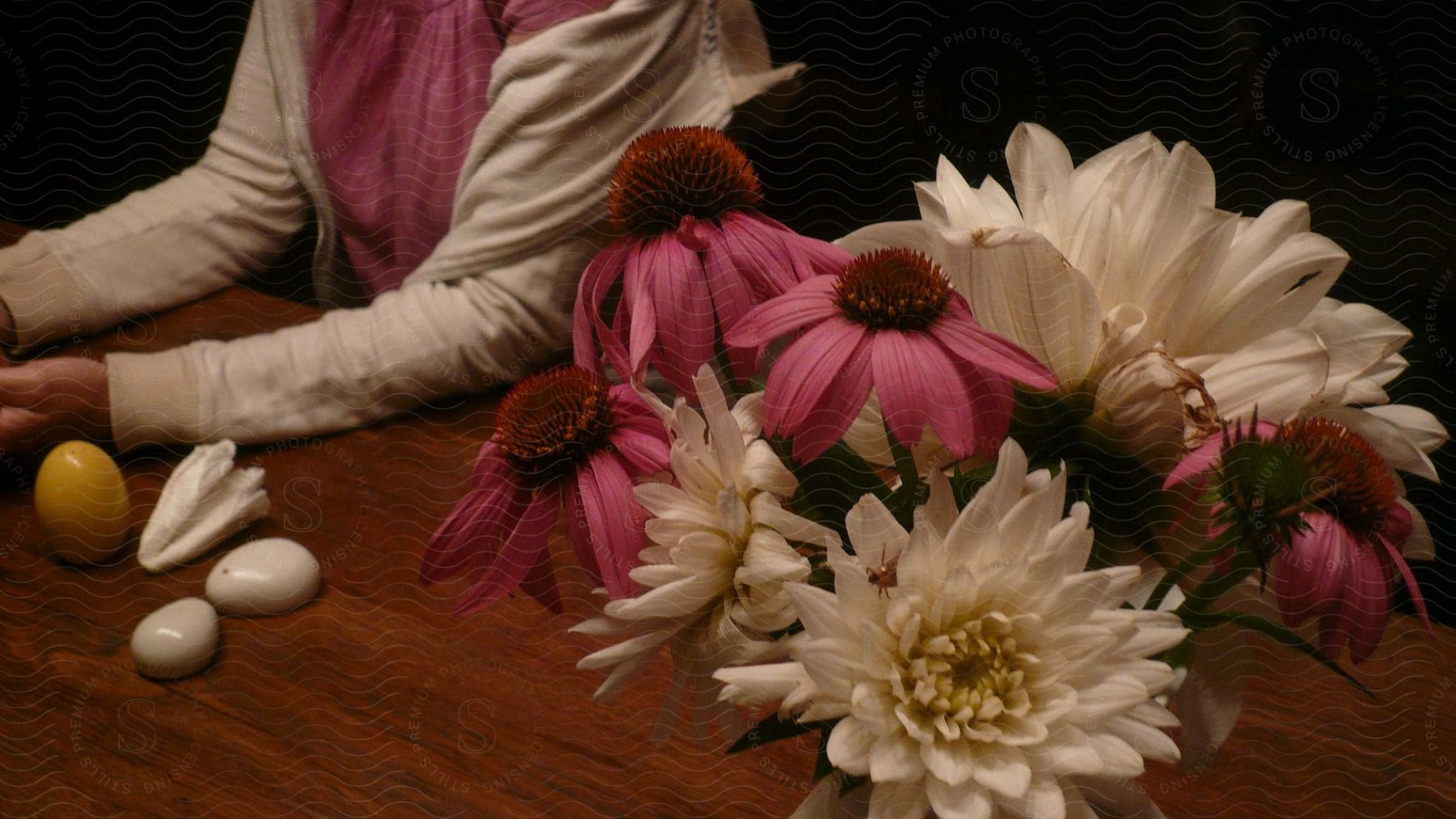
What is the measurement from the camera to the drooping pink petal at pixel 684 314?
14.9 inches

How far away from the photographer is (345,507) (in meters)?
0.57

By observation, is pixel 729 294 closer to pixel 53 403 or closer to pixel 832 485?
pixel 832 485

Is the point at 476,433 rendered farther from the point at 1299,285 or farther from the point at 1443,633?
the point at 1443,633

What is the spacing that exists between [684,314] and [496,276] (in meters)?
0.20

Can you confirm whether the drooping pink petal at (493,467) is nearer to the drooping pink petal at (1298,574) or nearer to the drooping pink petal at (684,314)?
the drooping pink petal at (684,314)

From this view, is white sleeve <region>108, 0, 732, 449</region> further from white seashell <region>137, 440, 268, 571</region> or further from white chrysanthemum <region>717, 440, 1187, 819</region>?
white chrysanthemum <region>717, 440, 1187, 819</region>

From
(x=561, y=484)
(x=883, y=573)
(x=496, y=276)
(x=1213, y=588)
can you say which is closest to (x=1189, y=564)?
(x=1213, y=588)

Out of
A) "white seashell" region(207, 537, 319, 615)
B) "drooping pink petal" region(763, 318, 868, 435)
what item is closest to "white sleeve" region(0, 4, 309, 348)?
"white seashell" region(207, 537, 319, 615)

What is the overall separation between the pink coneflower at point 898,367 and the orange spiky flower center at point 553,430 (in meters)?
0.07

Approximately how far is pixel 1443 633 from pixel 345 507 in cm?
55

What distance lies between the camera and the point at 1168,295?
0.37m

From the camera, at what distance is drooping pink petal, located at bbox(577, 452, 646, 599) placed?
374mm

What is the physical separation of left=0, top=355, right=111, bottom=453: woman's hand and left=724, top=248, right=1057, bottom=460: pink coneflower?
1.31 feet

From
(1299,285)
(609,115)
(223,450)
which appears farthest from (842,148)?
(223,450)
